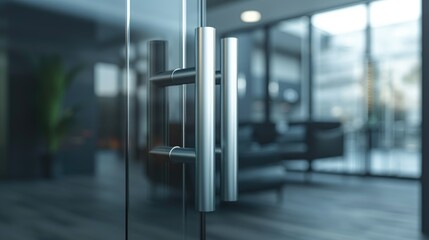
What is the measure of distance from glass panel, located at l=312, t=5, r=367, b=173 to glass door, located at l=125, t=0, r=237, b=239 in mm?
4983

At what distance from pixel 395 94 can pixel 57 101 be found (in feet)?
15.3

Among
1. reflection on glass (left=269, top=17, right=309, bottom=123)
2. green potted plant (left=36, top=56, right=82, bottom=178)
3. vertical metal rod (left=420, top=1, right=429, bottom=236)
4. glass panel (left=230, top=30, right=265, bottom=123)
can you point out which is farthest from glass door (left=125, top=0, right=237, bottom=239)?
reflection on glass (left=269, top=17, right=309, bottom=123)

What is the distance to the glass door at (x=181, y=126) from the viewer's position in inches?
19.1

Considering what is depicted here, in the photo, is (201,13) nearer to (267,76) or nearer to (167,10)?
(167,10)

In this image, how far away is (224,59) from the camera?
19.4 inches

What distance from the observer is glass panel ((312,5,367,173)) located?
548 centimetres

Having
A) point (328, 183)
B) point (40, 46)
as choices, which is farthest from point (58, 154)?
point (328, 183)

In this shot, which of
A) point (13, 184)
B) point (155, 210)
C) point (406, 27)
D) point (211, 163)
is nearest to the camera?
point (211, 163)

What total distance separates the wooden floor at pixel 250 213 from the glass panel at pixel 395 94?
120 cm

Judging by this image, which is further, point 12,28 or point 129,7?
point 12,28

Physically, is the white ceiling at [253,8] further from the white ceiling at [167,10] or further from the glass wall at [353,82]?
the glass wall at [353,82]

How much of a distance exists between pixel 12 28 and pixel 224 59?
4.47 meters

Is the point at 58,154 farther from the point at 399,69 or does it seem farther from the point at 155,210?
the point at 399,69

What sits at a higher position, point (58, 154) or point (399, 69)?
point (399, 69)
